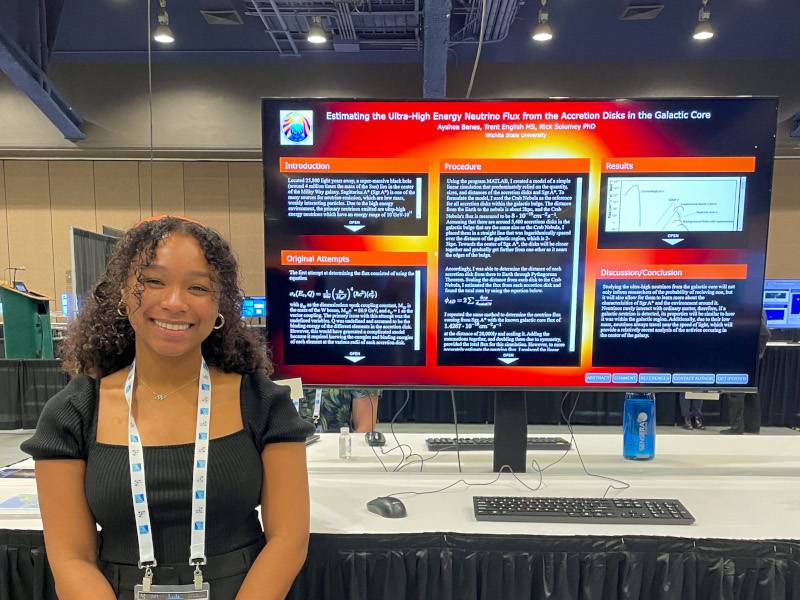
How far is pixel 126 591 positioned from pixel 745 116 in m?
2.00

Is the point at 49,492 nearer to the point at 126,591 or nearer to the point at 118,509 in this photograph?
the point at 118,509

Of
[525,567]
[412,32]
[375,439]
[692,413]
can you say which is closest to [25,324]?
[375,439]

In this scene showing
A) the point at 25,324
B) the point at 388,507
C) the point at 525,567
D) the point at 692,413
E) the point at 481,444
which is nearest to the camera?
the point at 525,567

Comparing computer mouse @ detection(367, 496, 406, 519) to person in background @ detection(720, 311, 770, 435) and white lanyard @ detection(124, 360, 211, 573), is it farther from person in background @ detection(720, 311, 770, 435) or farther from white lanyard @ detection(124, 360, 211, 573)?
person in background @ detection(720, 311, 770, 435)

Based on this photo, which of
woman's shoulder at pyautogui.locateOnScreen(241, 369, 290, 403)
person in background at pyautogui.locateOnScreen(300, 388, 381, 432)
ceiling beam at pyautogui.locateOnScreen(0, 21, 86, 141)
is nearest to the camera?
woman's shoulder at pyautogui.locateOnScreen(241, 369, 290, 403)

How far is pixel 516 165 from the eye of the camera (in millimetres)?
1449

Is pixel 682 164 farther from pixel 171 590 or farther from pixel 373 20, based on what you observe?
pixel 373 20

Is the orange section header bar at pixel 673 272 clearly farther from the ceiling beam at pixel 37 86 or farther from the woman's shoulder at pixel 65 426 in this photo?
the ceiling beam at pixel 37 86

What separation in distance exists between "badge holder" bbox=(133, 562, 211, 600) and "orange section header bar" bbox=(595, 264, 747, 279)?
4.23 feet

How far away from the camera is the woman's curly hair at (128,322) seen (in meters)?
0.98

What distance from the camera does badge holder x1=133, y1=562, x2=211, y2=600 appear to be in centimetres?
93

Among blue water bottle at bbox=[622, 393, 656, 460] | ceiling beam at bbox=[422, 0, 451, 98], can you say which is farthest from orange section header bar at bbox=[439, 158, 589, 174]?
ceiling beam at bbox=[422, 0, 451, 98]

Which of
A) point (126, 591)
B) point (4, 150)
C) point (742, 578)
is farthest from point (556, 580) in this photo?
point (4, 150)

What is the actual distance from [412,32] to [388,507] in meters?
5.50
